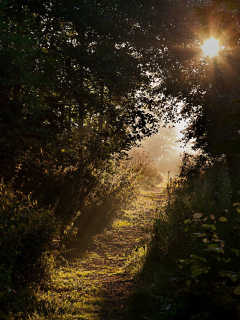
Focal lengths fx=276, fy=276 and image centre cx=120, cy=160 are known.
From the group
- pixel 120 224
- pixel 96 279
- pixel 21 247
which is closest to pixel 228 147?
pixel 21 247

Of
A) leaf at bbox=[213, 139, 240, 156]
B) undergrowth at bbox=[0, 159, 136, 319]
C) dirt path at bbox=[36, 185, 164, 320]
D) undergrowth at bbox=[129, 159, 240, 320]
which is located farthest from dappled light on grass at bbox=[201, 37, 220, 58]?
leaf at bbox=[213, 139, 240, 156]

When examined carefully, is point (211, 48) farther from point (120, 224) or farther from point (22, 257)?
point (22, 257)

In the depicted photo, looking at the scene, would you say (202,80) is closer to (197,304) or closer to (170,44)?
(170,44)

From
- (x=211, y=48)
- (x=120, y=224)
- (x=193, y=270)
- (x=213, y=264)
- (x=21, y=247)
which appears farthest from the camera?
(x=120, y=224)

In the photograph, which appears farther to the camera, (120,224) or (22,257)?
(120,224)

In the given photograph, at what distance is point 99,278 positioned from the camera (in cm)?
511

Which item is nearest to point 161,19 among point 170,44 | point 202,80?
point 170,44

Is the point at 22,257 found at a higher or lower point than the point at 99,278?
higher

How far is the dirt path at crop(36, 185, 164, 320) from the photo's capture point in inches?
149

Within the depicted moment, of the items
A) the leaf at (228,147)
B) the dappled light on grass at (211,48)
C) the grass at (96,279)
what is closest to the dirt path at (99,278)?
the grass at (96,279)

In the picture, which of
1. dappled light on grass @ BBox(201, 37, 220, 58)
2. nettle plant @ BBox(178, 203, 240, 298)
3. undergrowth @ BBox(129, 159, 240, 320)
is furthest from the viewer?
dappled light on grass @ BBox(201, 37, 220, 58)

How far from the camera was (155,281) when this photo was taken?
4.28m

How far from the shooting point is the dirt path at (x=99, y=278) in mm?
3787

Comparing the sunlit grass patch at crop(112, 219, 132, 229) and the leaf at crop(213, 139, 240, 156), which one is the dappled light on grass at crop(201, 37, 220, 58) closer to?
the sunlit grass patch at crop(112, 219, 132, 229)
